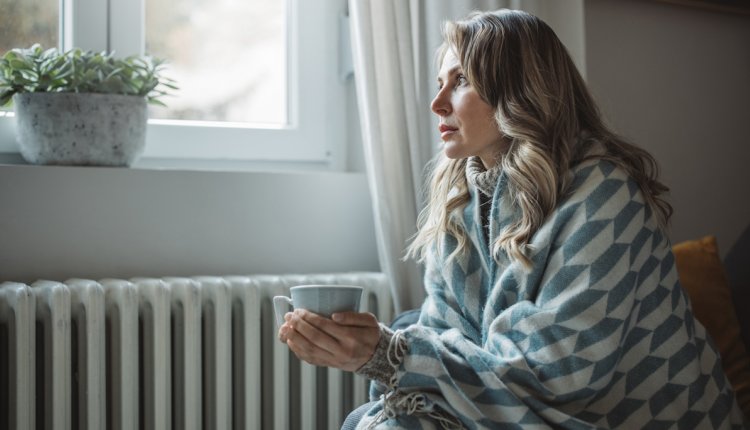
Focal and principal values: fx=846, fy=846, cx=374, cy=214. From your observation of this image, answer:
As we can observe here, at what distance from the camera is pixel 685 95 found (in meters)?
2.37

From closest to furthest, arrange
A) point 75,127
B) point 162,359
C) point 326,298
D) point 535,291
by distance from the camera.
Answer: point 326,298 < point 535,291 < point 162,359 < point 75,127

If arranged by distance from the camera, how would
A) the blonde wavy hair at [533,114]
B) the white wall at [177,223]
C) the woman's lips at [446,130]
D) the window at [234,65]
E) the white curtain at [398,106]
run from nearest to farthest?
the blonde wavy hair at [533,114], the woman's lips at [446,130], the white wall at [177,223], the white curtain at [398,106], the window at [234,65]

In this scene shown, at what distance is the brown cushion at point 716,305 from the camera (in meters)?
1.54

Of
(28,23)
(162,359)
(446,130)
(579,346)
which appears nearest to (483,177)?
(446,130)

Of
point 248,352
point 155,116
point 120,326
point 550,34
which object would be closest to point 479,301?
point 550,34

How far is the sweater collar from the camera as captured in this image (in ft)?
4.64

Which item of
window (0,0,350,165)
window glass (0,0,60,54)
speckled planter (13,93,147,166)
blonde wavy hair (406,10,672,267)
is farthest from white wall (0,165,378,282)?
blonde wavy hair (406,10,672,267)

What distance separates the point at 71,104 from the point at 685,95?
1.62 m

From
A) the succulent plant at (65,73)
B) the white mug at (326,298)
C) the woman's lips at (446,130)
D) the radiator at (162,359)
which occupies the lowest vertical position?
the radiator at (162,359)

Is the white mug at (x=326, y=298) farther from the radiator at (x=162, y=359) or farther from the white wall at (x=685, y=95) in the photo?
the white wall at (x=685, y=95)

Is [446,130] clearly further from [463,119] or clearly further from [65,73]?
[65,73]

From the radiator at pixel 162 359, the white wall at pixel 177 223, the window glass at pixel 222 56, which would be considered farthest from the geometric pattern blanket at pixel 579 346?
the window glass at pixel 222 56

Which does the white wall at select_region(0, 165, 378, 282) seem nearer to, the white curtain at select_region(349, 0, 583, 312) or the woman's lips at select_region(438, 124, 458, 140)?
the white curtain at select_region(349, 0, 583, 312)

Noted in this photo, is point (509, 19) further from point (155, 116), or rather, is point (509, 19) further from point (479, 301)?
point (155, 116)
